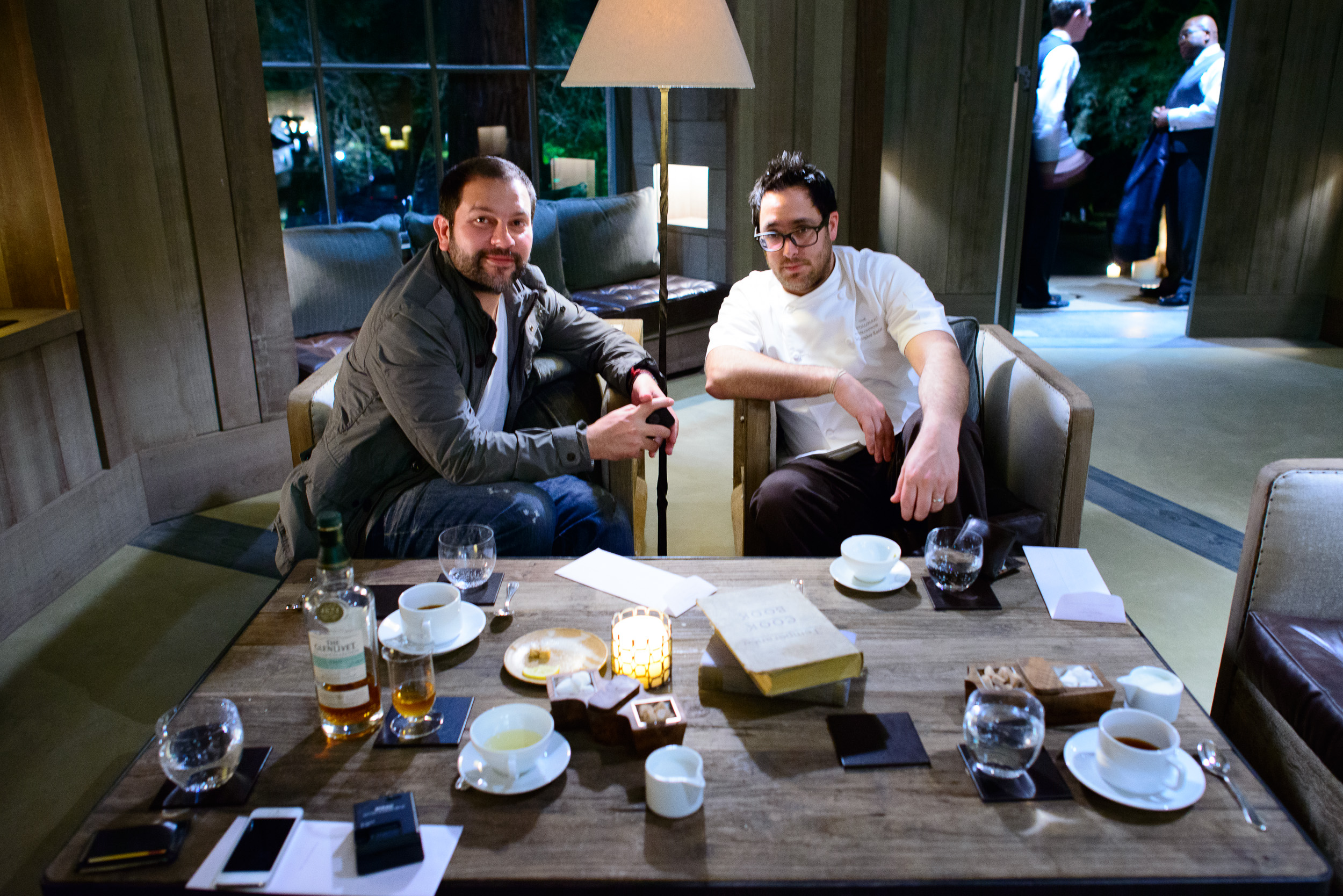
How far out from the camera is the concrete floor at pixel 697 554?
1.97 metres

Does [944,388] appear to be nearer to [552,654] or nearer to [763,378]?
[763,378]

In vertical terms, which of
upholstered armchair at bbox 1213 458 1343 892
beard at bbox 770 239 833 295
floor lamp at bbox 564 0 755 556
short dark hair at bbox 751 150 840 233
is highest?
floor lamp at bbox 564 0 755 556

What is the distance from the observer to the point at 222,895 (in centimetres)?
96

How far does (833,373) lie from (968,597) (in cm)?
78

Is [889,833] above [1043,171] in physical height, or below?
below

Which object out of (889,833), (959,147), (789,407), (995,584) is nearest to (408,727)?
(889,833)

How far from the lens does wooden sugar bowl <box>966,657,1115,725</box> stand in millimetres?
1208

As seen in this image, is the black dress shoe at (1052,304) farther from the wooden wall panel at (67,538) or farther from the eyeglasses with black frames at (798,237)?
the wooden wall panel at (67,538)

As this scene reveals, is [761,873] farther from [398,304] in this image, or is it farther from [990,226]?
[990,226]

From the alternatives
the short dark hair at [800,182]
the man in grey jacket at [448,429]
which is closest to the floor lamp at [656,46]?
the short dark hair at [800,182]

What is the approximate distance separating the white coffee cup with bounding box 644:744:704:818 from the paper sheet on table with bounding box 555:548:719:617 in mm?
386

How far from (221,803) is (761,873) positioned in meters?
0.61

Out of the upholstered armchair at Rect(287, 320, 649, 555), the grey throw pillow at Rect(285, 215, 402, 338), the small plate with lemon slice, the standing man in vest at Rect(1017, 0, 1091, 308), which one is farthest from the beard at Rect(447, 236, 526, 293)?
the standing man in vest at Rect(1017, 0, 1091, 308)

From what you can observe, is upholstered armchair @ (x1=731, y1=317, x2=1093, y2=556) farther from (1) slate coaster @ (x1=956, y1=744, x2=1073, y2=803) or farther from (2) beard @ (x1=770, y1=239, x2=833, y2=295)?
(1) slate coaster @ (x1=956, y1=744, x2=1073, y2=803)
